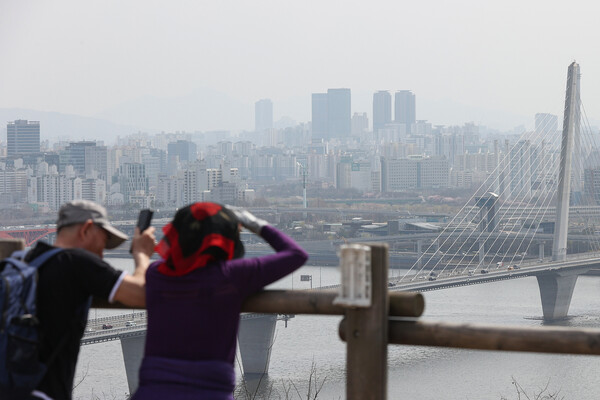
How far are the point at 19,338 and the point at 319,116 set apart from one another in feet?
274

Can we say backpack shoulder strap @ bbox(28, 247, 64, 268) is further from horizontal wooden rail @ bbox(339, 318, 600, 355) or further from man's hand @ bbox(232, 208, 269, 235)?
horizontal wooden rail @ bbox(339, 318, 600, 355)

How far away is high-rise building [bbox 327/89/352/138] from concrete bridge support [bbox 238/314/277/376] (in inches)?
2778

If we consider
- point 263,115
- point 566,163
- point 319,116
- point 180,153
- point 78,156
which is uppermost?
point 263,115

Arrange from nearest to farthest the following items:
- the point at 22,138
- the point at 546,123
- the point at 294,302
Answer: the point at 294,302 < the point at 546,123 < the point at 22,138

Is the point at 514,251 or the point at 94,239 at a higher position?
the point at 94,239

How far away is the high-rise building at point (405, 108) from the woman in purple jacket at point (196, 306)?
85926mm

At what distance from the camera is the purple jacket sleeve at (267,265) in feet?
3.58

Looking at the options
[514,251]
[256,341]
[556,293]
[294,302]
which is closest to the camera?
[294,302]

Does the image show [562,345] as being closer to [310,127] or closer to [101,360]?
[101,360]

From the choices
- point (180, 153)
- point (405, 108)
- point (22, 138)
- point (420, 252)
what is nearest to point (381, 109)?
point (405, 108)

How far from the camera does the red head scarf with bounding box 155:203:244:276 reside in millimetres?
1078

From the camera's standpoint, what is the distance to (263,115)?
351 feet

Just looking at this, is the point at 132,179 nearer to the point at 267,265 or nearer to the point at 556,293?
the point at 556,293

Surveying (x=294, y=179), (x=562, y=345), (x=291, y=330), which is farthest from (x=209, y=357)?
(x=294, y=179)
